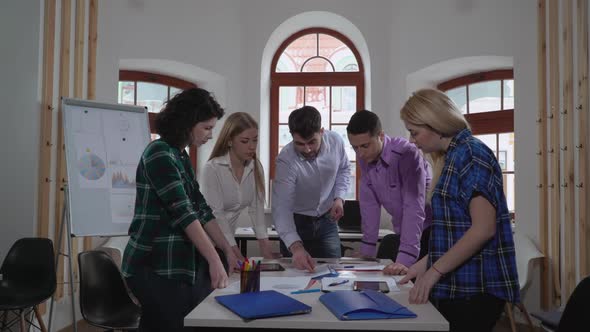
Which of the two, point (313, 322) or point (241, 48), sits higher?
point (241, 48)

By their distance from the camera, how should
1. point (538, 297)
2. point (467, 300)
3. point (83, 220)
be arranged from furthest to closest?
point (538, 297), point (83, 220), point (467, 300)

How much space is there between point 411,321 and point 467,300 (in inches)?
10.0

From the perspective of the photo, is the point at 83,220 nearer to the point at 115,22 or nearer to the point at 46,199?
the point at 46,199

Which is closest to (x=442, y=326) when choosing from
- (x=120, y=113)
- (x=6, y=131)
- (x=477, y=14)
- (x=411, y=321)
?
(x=411, y=321)

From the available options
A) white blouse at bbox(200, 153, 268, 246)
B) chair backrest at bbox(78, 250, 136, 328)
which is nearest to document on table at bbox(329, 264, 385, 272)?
white blouse at bbox(200, 153, 268, 246)

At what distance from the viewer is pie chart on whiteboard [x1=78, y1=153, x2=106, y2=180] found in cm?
343

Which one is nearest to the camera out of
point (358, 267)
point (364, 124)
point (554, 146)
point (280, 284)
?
point (280, 284)

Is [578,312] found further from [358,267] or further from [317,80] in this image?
[317,80]

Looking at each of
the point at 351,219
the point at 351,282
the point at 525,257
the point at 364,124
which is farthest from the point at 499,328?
the point at 351,282

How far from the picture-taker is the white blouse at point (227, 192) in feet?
8.04

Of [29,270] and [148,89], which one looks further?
[148,89]

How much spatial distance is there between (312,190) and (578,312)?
1.35 meters

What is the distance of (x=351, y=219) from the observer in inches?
186

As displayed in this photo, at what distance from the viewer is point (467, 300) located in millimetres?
1464
